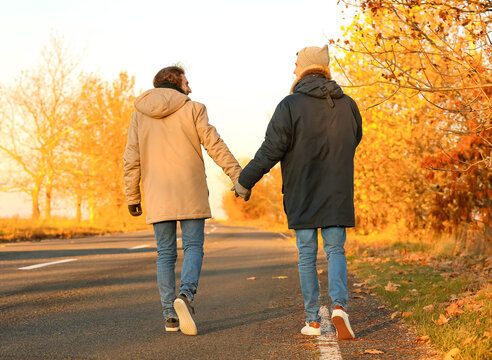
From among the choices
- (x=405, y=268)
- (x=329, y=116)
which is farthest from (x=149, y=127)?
(x=405, y=268)

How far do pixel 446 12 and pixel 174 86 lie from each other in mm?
2687

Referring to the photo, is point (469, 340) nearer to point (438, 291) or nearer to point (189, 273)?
point (189, 273)

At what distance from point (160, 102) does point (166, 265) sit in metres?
1.34

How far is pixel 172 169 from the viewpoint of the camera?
195 inches

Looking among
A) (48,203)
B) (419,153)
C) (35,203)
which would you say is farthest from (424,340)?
(48,203)

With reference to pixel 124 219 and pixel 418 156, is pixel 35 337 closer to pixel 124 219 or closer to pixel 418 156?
pixel 418 156

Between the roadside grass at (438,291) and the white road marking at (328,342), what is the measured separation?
24.5 inches

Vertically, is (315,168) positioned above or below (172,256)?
above

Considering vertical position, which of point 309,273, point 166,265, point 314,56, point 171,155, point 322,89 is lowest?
point 309,273

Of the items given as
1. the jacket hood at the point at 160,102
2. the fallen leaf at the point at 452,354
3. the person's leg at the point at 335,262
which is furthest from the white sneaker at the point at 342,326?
the jacket hood at the point at 160,102

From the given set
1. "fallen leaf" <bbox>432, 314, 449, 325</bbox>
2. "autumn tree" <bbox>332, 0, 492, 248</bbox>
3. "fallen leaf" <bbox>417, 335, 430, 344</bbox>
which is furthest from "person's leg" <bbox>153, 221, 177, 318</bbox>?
"autumn tree" <bbox>332, 0, 492, 248</bbox>

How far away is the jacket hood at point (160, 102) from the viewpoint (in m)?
4.87

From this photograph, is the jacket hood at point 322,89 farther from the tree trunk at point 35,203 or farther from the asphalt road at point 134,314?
the tree trunk at point 35,203

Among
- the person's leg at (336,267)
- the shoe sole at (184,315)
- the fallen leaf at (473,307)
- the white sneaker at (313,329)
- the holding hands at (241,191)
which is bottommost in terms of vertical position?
the fallen leaf at (473,307)
